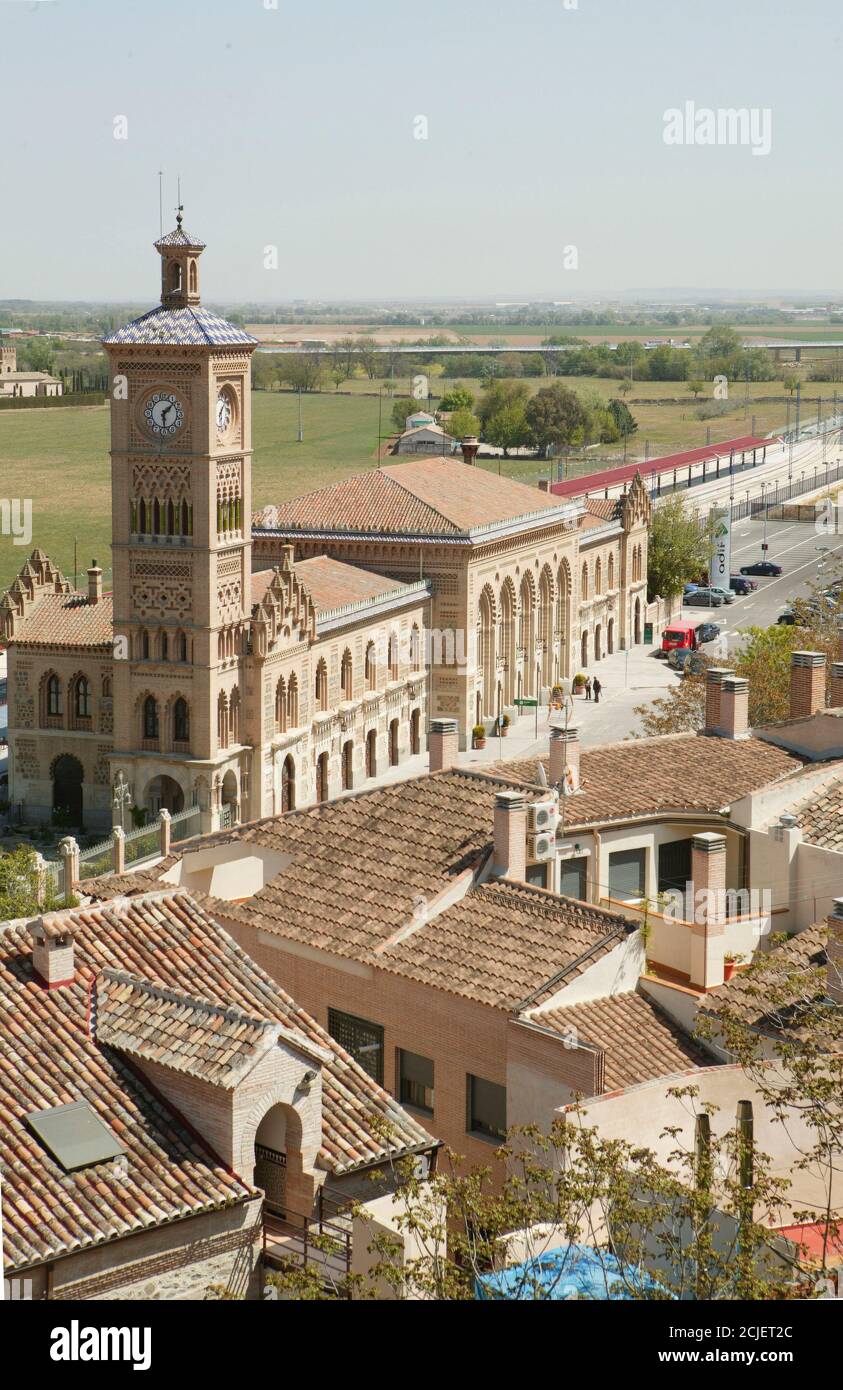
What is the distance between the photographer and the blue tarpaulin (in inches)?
533

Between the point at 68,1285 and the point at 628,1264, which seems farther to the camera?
the point at 68,1285

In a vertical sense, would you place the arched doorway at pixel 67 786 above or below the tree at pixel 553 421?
below

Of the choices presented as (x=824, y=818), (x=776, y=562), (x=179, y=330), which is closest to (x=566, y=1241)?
(x=824, y=818)

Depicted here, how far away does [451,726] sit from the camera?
110 ft

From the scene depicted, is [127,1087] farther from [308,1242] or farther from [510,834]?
[510,834]

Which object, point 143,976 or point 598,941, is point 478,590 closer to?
point 598,941

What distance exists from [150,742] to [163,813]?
12.0 metres

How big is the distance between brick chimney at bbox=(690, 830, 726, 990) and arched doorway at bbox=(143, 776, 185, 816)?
30.9 metres

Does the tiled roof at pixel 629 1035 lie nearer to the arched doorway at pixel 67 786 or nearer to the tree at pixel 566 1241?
the tree at pixel 566 1241

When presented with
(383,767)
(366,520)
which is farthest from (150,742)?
(366,520)

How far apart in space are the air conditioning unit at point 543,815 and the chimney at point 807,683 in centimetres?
1003

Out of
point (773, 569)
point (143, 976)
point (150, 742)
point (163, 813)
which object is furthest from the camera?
point (773, 569)

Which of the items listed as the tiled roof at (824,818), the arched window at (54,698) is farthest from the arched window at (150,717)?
the tiled roof at (824,818)

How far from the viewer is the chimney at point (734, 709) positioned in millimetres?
33969
